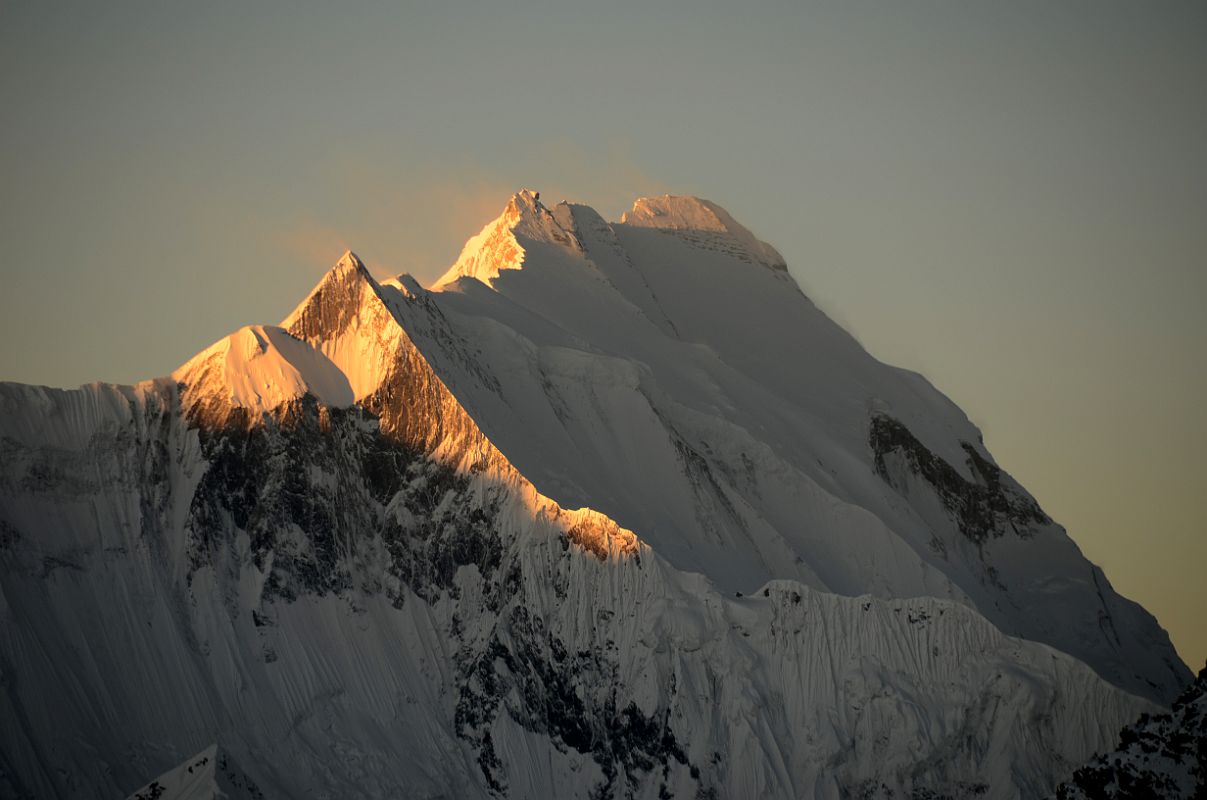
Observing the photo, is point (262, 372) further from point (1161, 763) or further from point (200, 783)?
point (1161, 763)

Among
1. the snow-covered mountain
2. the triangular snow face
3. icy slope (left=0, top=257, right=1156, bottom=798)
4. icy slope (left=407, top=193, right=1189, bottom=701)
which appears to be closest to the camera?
the triangular snow face

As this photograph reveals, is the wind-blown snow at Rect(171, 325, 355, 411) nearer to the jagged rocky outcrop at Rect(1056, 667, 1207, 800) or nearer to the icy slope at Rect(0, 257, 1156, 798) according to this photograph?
the icy slope at Rect(0, 257, 1156, 798)

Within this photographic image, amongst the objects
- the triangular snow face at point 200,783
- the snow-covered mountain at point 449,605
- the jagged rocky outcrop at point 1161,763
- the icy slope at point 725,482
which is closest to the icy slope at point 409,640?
the snow-covered mountain at point 449,605

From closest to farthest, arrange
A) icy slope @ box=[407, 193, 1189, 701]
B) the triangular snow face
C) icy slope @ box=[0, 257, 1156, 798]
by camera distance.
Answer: the triangular snow face → icy slope @ box=[0, 257, 1156, 798] → icy slope @ box=[407, 193, 1189, 701]

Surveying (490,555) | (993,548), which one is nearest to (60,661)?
(490,555)

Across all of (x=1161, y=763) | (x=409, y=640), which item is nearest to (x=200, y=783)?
(x=409, y=640)

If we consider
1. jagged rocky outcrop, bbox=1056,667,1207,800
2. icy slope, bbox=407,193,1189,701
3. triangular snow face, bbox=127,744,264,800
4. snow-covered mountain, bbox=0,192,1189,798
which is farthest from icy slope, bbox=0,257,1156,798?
jagged rocky outcrop, bbox=1056,667,1207,800
